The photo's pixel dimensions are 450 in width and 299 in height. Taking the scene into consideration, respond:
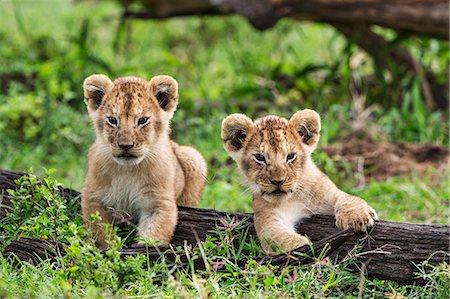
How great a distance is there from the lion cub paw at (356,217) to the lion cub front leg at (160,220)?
123 centimetres

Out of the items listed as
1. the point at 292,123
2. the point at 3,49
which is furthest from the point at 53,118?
the point at 292,123

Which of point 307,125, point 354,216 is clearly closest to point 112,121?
point 307,125

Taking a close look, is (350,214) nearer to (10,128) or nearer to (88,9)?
(10,128)

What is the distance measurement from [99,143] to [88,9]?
37.0 ft

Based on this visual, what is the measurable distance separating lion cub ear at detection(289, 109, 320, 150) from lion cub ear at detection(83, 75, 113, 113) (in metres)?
1.38

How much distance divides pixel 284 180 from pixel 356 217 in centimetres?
54

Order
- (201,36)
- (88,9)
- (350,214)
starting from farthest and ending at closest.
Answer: (88,9)
(201,36)
(350,214)

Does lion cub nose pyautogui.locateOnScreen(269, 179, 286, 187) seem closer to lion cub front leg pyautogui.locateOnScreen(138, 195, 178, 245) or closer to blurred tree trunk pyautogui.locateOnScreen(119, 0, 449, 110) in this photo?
lion cub front leg pyautogui.locateOnScreen(138, 195, 178, 245)

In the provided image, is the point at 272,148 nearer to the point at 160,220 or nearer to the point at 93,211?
the point at 160,220

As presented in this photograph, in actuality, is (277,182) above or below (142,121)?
below

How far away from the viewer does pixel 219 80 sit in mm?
13352

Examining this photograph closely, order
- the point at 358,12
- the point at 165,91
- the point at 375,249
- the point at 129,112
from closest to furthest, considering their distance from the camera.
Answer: the point at 375,249, the point at 129,112, the point at 165,91, the point at 358,12

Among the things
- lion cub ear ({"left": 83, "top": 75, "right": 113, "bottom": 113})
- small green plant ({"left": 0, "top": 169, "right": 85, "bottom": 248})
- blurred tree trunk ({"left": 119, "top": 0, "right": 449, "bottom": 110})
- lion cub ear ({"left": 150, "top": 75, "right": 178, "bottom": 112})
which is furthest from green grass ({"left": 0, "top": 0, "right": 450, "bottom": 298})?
lion cub ear ({"left": 150, "top": 75, "right": 178, "bottom": 112})

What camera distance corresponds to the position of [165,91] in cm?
682
